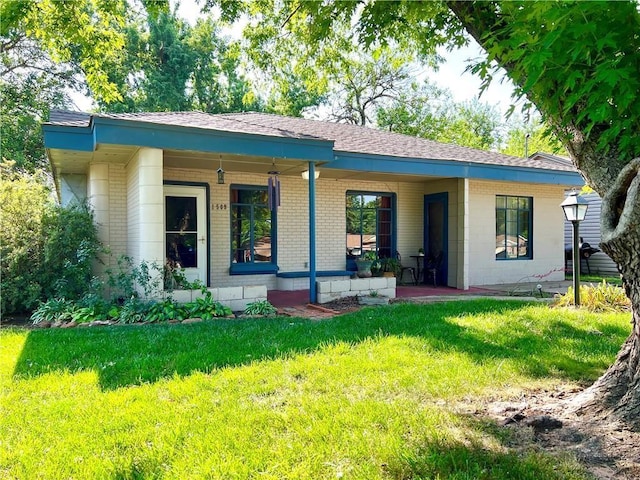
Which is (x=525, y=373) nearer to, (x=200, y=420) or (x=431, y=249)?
(x=200, y=420)

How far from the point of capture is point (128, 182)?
9.05 m

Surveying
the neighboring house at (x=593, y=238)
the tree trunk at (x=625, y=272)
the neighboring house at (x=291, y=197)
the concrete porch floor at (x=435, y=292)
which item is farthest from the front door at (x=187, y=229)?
the neighboring house at (x=593, y=238)

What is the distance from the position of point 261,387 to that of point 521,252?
11.1m

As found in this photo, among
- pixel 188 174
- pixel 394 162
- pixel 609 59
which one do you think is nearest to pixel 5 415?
pixel 609 59

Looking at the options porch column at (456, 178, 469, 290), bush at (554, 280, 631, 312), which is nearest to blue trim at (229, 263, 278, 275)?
porch column at (456, 178, 469, 290)

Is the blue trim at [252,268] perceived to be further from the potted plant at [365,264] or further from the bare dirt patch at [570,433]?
the bare dirt patch at [570,433]

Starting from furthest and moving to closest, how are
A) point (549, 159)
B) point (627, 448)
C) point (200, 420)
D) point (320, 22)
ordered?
point (549, 159)
point (320, 22)
point (200, 420)
point (627, 448)

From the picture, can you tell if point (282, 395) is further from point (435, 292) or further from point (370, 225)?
point (370, 225)

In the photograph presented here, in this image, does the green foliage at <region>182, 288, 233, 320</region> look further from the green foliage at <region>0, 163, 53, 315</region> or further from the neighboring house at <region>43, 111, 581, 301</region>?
the green foliage at <region>0, 163, 53, 315</region>

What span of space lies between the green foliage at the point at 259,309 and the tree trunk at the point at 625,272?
16.4 ft

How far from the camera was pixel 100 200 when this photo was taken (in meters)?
8.98

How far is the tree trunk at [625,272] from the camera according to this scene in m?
2.92

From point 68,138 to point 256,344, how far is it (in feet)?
15.5

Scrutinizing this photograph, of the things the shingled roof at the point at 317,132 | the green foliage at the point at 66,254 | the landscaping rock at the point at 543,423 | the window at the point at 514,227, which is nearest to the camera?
the landscaping rock at the point at 543,423
